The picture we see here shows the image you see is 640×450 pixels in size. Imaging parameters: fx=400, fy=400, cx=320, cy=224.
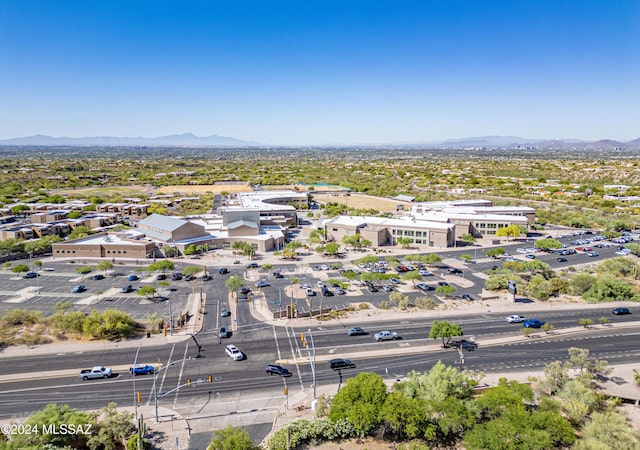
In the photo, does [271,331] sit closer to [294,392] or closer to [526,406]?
[294,392]

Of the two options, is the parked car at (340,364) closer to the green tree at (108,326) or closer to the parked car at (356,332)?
the parked car at (356,332)

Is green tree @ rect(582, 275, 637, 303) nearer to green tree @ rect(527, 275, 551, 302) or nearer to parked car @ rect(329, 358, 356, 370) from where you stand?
green tree @ rect(527, 275, 551, 302)

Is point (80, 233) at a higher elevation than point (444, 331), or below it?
higher

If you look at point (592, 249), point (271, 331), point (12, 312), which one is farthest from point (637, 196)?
point (12, 312)

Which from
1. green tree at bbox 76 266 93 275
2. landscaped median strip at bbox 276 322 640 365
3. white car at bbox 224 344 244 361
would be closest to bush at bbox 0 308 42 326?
green tree at bbox 76 266 93 275

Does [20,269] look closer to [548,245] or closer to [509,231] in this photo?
[548,245]

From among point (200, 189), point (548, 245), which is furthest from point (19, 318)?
point (200, 189)
